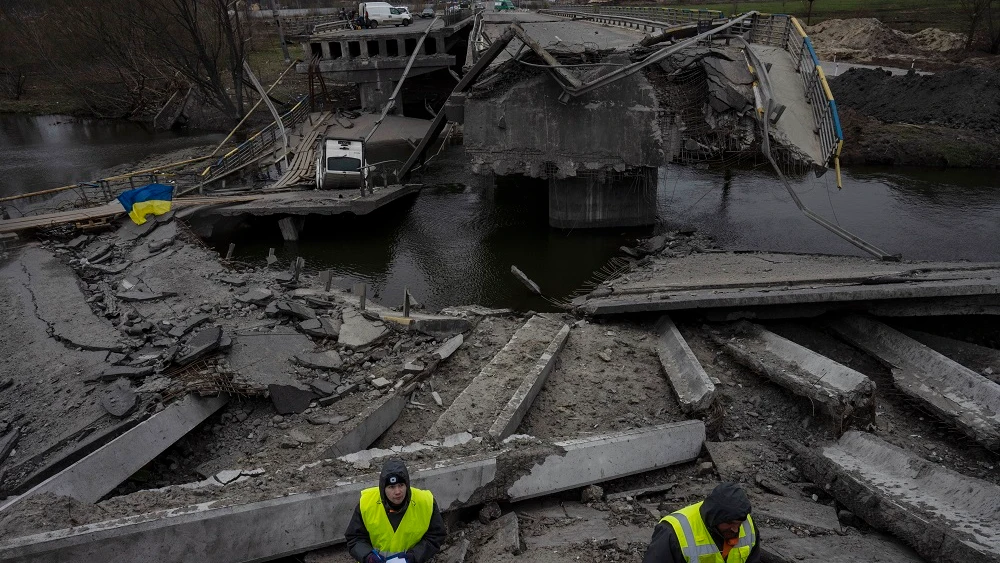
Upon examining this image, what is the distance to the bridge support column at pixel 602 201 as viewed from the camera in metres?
16.2

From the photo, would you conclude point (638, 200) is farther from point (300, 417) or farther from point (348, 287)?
point (300, 417)

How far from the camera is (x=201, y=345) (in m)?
7.94

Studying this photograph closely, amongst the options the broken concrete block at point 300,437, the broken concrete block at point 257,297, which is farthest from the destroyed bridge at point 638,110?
the broken concrete block at point 300,437

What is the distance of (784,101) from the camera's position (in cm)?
1381

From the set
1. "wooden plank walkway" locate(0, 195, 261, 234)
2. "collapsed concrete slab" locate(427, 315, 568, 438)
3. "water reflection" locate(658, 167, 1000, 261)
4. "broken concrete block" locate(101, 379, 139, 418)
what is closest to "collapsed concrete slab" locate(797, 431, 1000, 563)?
"collapsed concrete slab" locate(427, 315, 568, 438)

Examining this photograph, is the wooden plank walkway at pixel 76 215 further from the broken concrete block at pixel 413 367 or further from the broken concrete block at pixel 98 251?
the broken concrete block at pixel 413 367

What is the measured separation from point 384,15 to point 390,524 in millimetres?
32636

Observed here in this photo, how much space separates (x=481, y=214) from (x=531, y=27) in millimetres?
9666

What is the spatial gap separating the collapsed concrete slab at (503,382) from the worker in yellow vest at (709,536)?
280cm

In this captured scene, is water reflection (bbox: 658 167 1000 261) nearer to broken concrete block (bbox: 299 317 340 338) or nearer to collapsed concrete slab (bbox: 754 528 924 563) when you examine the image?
broken concrete block (bbox: 299 317 340 338)

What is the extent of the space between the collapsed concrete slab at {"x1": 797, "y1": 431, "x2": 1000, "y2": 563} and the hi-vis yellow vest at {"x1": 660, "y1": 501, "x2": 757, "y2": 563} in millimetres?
1900

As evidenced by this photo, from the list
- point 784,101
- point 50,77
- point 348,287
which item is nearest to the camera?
point 348,287

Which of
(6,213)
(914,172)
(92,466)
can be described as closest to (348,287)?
(92,466)

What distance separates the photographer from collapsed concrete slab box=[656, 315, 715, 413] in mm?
6586
